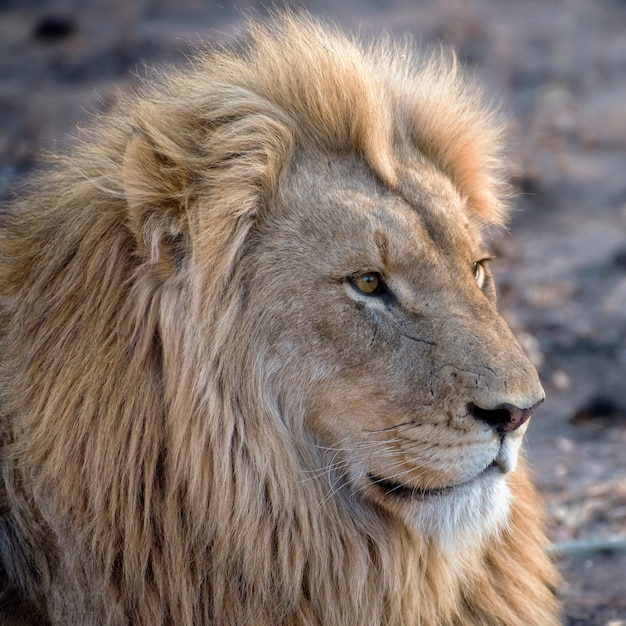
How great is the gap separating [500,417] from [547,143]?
6986mm

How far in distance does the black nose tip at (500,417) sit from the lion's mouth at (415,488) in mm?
97

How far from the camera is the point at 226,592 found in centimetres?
260

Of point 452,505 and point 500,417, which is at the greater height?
point 500,417

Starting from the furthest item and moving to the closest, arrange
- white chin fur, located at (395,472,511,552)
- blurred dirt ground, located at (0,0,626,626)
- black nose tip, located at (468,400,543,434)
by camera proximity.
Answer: blurred dirt ground, located at (0,0,626,626) → white chin fur, located at (395,472,511,552) → black nose tip, located at (468,400,543,434)

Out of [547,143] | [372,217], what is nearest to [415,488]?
[372,217]

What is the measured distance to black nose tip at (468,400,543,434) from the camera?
2.40 meters

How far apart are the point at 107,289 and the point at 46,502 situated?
0.55 m

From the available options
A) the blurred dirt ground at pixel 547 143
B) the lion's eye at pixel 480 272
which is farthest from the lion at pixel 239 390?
the blurred dirt ground at pixel 547 143

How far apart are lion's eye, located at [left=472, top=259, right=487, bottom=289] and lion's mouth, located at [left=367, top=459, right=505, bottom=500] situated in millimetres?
567

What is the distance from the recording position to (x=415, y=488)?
A: 8.35 feet

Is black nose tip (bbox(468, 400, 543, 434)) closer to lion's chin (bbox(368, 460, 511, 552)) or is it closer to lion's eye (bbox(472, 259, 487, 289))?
lion's chin (bbox(368, 460, 511, 552))

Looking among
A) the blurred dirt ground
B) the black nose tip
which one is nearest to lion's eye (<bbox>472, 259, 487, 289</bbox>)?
the black nose tip

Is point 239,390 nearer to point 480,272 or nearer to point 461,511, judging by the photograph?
point 461,511

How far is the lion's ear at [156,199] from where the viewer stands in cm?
254
